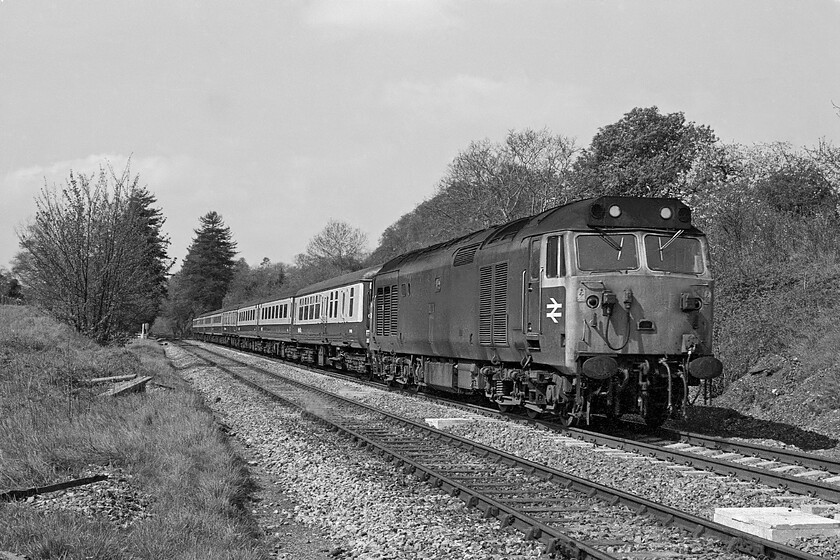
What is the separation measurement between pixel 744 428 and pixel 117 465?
986 cm

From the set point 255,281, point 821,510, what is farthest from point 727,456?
point 255,281

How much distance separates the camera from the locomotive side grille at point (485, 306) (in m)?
13.4

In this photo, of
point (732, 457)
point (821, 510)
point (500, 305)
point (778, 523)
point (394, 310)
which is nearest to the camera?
point (778, 523)

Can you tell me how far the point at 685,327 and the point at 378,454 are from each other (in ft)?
15.3

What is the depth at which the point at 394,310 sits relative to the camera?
1922 cm

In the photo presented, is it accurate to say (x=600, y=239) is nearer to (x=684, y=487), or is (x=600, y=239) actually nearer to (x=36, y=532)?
(x=684, y=487)

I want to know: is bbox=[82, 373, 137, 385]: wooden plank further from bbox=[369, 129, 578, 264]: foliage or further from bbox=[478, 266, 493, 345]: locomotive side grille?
bbox=[369, 129, 578, 264]: foliage

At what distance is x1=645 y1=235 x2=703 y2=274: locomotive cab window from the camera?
37.2 feet

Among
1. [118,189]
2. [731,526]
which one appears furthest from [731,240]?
[118,189]

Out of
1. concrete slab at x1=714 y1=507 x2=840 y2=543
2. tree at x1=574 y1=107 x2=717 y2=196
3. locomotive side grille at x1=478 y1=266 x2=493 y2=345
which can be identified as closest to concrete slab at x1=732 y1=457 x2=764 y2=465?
concrete slab at x1=714 y1=507 x2=840 y2=543

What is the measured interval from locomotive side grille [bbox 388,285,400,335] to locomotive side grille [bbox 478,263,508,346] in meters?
5.31

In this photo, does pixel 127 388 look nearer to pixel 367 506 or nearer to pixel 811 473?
pixel 367 506

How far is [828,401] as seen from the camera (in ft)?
42.9

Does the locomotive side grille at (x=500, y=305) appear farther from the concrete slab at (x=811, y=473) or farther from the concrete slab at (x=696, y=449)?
the concrete slab at (x=811, y=473)
